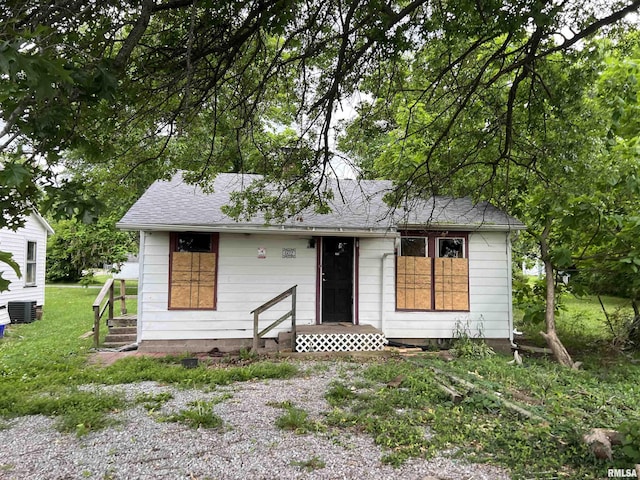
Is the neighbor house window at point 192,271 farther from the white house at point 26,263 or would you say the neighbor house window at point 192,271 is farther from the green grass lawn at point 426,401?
the white house at point 26,263

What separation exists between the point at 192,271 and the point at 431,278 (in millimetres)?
4992

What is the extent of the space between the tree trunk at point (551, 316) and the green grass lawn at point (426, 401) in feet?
0.93

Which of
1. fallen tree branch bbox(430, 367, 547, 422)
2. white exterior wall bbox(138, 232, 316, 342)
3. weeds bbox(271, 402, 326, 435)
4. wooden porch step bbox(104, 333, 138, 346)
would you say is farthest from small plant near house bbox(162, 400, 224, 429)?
wooden porch step bbox(104, 333, 138, 346)

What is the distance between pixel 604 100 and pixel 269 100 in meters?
5.40

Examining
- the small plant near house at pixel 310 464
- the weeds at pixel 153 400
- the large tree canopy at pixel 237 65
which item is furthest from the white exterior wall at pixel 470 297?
the small plant near house at pixel 310 464

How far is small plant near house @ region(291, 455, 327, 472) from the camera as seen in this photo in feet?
11.2

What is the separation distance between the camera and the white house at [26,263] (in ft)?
39.3

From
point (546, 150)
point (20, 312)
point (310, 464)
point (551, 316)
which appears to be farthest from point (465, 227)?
point (20, 312)

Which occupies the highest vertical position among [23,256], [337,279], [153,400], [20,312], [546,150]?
[546,150]

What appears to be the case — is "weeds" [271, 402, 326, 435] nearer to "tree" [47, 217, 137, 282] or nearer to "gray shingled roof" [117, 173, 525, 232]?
"gray shingled roof" [117, 173, 525, 232]

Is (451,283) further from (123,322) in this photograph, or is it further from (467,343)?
(123,322)

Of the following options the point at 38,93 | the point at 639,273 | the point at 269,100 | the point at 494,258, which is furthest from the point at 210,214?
the point at 639,273

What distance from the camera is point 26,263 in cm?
1297

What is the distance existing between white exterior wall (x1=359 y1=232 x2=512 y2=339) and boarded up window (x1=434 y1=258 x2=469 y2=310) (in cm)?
13
